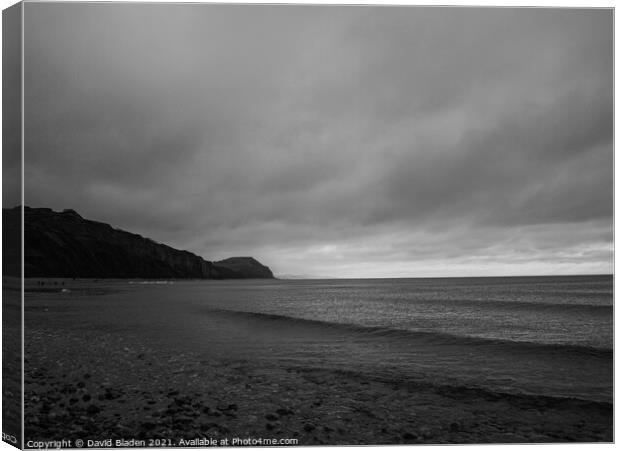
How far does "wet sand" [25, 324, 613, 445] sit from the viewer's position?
208 inches

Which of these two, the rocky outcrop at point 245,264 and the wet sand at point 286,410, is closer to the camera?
the wet sand at point 286,410

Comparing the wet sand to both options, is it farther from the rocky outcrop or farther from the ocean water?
the rocky outcrop

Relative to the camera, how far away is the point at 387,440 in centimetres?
531

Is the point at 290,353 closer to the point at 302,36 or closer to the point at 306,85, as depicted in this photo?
the point at 306,85

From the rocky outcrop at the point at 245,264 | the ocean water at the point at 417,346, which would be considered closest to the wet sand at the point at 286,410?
the ocean water at the point at 417,346

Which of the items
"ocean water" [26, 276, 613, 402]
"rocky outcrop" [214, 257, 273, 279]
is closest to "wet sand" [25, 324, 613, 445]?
"ocean water" [26, 276, 613, 402]

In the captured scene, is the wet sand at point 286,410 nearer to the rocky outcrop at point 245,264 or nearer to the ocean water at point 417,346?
the ocean water at point 417,346

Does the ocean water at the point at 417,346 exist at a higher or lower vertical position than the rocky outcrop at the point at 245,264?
lower

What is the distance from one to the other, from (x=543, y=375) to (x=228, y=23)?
8472mm

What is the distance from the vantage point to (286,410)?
221 inches

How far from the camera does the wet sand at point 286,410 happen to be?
5.28 metres

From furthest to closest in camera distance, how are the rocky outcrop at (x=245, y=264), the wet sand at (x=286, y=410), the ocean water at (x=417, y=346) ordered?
the rocky outcrop at (x=245, y=264) → the ocean water at (x=417, y=346) → the wet sand at (x=286, y=410)

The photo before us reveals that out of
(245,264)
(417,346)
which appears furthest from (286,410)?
(245,264)

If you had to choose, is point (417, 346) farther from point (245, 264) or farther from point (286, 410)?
point (245, 264)
